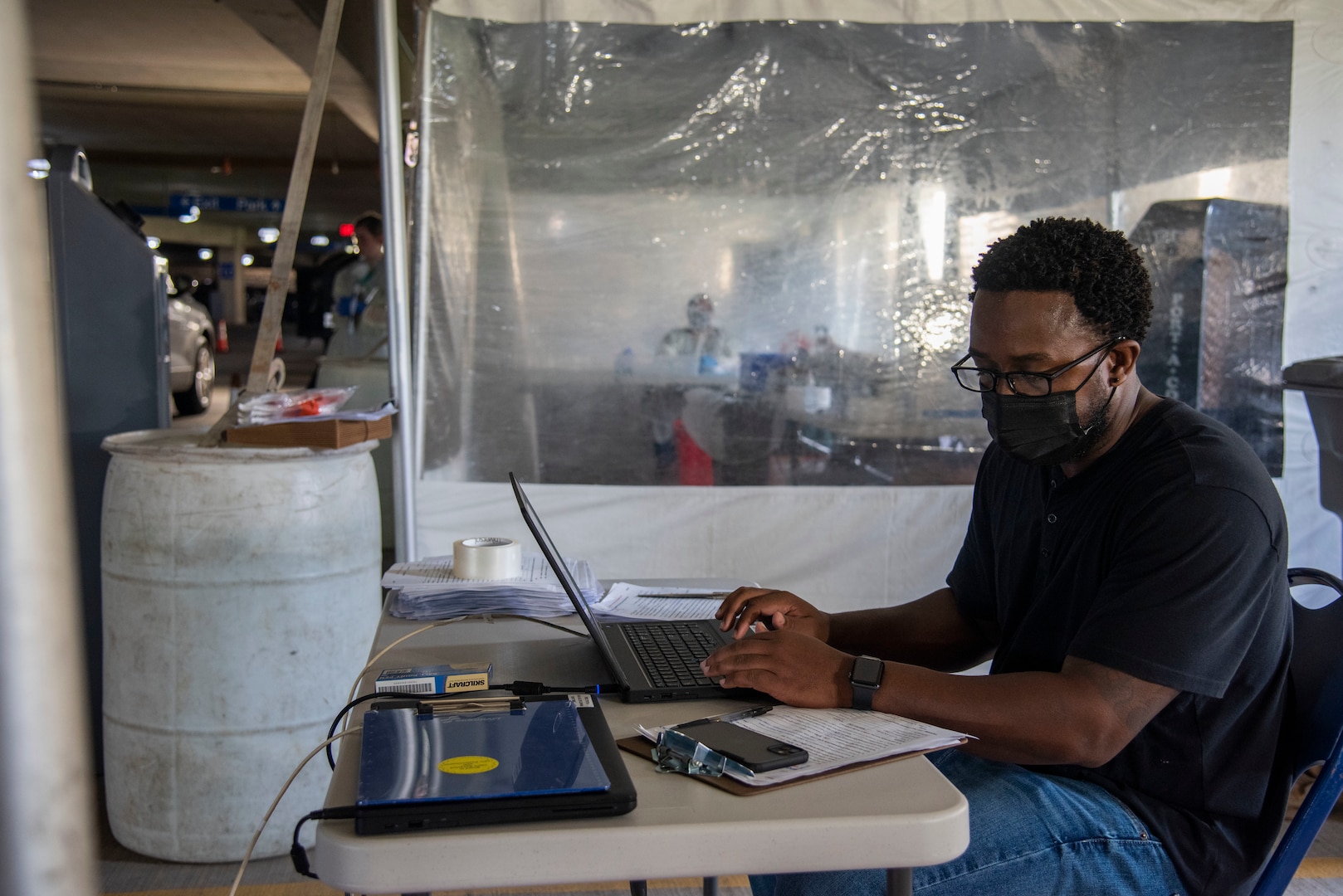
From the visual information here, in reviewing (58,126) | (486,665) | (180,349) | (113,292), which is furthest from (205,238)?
(486,665)

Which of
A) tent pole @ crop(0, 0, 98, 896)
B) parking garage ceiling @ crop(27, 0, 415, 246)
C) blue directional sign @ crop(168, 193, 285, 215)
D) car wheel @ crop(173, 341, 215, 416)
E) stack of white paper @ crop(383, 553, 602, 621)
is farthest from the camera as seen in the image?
blue directional sign @ crop(168, 193, 285, 215)

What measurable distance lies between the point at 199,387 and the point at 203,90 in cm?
267

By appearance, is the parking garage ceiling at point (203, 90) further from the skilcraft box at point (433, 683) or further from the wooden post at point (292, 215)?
the skilcraft box at point (433, 683)

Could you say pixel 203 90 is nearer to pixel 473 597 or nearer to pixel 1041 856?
pixel 473 597

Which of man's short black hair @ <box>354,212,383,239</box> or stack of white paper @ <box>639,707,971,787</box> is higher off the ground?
man's short black hair @ <box>354,212,383,239</box>

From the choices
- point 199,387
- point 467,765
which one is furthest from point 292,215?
point 199,387

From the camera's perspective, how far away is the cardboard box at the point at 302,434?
225 centimetres

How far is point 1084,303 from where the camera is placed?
51.4 inches

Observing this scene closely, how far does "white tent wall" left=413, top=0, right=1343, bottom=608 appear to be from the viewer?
2.95 m

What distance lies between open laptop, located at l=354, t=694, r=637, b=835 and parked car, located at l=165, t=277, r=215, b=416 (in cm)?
840

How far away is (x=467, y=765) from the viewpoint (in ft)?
2.74

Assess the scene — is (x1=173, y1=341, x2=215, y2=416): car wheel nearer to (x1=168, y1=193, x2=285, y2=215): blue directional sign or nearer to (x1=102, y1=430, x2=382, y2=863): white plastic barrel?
(x1=168, y1=193, x2=285, y2=215): blue directional sign

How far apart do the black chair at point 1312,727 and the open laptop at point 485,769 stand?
75cm

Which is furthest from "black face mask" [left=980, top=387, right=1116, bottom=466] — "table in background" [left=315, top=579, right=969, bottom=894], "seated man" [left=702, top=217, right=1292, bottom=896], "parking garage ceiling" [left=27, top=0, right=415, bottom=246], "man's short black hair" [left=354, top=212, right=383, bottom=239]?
"man's short black hair" [left=354, top=212, right=383, bottom=239]
